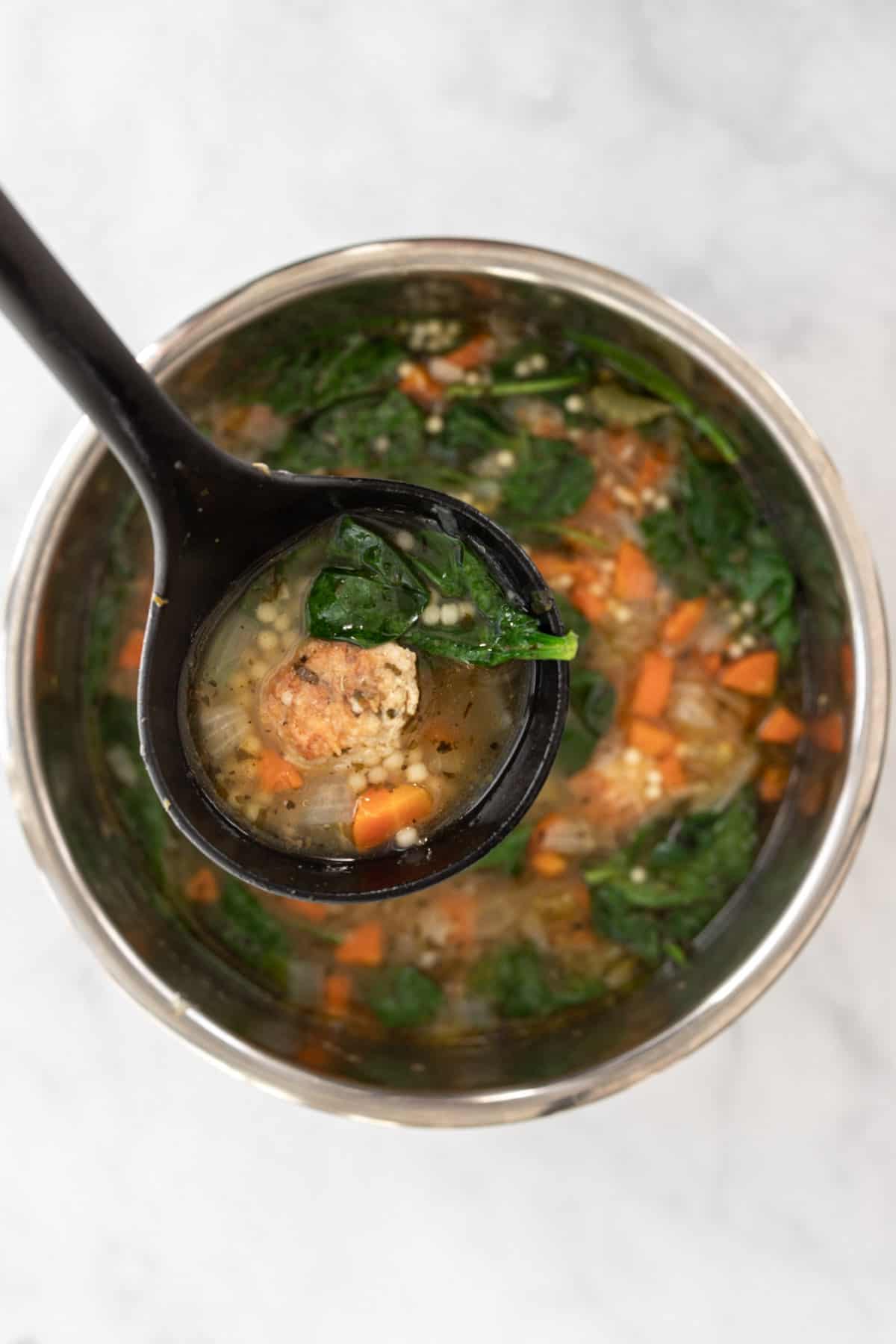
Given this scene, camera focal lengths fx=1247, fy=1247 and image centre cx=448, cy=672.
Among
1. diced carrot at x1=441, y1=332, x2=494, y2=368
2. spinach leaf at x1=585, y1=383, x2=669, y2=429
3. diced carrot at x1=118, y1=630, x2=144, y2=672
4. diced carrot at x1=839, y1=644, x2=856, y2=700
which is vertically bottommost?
diced carrot at x1=839, y1=644, x2=856, y2=700

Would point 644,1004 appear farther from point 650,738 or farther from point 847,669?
point 847,669

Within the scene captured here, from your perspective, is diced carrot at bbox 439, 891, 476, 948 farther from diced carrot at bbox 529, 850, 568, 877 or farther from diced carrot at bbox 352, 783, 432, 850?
diced carrot at bbox 352, 783, 432, 850

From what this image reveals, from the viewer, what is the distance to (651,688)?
104 inches

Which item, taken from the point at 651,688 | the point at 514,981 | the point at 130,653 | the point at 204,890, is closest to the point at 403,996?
the point at 514,981

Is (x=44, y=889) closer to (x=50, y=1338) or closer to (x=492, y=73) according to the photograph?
(x=50, y=1338)

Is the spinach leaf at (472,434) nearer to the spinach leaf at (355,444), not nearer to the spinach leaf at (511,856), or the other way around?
the spinach leaf at (355,444)

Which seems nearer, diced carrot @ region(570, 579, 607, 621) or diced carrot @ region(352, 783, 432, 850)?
diced carrot @ region(352, 783, 432, 850)

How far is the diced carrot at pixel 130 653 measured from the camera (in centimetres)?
269

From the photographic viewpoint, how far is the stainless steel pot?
2.29 meters

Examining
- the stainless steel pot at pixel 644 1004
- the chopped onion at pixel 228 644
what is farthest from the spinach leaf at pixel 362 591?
the stainless steel pot at pixel 644 1004

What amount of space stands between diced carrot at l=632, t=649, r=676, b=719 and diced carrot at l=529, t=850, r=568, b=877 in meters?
0.35

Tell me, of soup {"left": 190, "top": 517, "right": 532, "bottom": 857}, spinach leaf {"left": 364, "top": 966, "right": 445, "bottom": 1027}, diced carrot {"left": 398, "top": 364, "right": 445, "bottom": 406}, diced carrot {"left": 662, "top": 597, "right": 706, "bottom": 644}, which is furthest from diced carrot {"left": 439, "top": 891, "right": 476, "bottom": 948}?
diced carrot {"left": 398, "top": 364, "right": 445, "bottom": 406}

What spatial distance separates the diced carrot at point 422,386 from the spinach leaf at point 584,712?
653mm

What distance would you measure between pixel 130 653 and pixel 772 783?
55.7 inches
